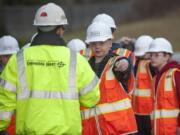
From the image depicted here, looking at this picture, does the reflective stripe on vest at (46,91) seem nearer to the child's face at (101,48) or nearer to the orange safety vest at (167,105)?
the child's face at (101,48)

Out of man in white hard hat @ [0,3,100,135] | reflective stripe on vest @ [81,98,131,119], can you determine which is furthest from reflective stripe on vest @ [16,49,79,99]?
reflective stripe on vest @ [81,98,131,119]

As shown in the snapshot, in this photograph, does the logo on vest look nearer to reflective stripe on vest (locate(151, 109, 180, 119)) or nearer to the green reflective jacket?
the green reflective jacket

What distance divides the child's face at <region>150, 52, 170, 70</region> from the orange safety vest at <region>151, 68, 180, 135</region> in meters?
0.46

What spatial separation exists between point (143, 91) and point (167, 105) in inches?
80.2

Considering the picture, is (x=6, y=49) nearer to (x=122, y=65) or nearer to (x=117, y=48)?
(x=117, y=48)

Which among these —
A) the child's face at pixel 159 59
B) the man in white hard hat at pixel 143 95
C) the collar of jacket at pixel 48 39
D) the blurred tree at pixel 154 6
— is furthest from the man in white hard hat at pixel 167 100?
the blurred tree at pixel 154 6

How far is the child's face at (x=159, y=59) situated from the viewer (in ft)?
29.4

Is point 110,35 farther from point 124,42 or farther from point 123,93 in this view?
point 124,42

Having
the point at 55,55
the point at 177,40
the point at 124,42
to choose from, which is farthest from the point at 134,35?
the point at 55,55

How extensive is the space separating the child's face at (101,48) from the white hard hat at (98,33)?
0.04m

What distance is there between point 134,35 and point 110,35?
90.0ft

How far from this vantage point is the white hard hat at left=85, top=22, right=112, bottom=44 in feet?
26.1

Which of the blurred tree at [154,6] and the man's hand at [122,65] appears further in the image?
the blurred tree at [154,6]

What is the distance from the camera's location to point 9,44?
9.83 metres
